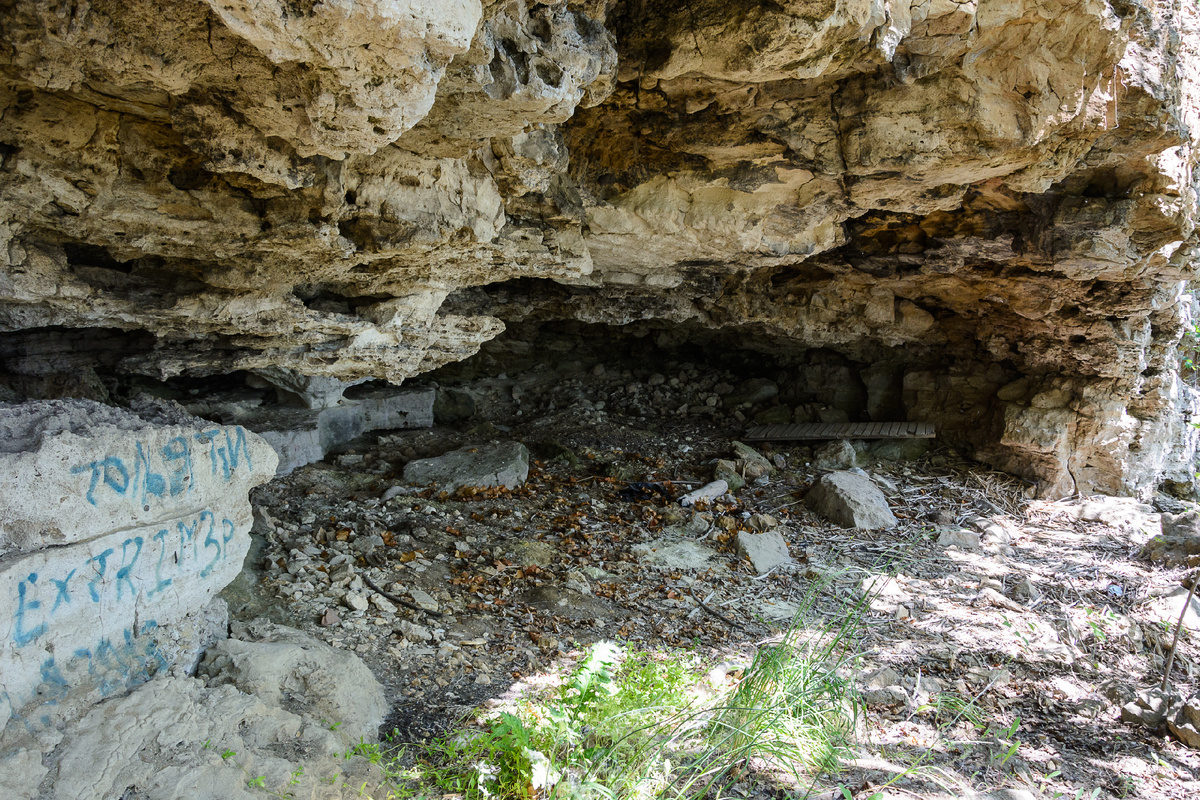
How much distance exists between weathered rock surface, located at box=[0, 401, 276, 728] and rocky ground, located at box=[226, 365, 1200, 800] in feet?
2.41

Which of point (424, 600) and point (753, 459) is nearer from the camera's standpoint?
point (424, 600)

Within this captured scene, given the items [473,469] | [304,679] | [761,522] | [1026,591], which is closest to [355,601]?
[304,679]

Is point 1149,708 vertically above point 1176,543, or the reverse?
point 1176,543

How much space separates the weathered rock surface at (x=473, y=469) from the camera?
5.87m

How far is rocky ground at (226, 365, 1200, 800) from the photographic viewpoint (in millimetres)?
3023

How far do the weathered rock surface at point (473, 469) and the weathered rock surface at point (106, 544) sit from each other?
9.94 feet

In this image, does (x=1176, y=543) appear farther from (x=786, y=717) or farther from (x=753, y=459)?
(x=786, y=717)

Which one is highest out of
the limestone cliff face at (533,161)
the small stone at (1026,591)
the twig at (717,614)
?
the limestone cliff face at (533,161)

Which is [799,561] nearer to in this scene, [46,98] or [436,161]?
[436,161]

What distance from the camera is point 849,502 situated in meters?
5.79

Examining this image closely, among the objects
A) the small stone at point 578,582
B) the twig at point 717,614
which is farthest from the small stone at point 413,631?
the twig at point 717,614

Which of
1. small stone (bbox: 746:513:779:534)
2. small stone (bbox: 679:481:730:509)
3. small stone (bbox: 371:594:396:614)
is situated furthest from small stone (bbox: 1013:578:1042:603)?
small stone (bbox: 371:594:396:614)

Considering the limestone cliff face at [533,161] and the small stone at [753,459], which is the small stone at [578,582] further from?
the small stone at [753,459]

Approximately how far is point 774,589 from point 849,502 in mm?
1566
